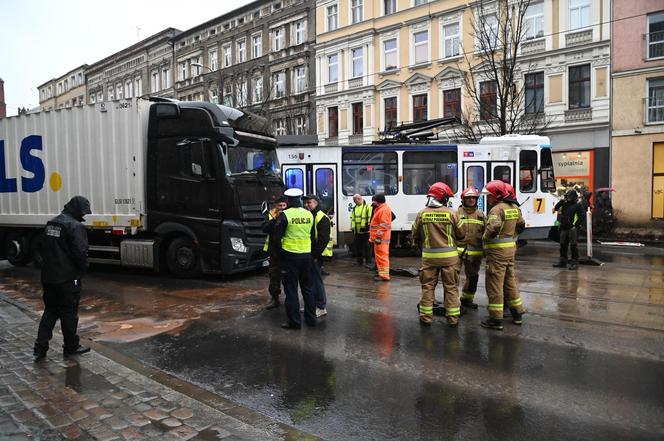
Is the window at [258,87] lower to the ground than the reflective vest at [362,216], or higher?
higher

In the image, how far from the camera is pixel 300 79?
36.5 metres

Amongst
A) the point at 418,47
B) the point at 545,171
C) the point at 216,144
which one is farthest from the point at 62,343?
the point at 418,47

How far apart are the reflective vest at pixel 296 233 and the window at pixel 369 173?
25.5 ft

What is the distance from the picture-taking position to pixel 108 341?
6359 mm

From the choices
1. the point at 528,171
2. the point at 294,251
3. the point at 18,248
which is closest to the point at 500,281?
the point at 294,251

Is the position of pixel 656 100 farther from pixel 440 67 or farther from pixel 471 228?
pixel 471 228

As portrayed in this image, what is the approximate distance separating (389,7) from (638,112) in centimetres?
1570

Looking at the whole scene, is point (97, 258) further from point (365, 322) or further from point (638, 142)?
point (638, 142)

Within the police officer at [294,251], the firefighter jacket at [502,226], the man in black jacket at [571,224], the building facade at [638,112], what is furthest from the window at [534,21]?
the police officer at [294,251]

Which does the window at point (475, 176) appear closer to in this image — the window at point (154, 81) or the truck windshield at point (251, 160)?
the truck windshield at point (251, 160)

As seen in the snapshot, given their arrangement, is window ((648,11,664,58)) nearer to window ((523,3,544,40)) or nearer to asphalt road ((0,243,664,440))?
window ((523,3,544,40))

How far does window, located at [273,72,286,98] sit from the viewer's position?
3741cm

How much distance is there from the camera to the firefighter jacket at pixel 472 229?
704 cm

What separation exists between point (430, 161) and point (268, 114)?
21.6 metres
